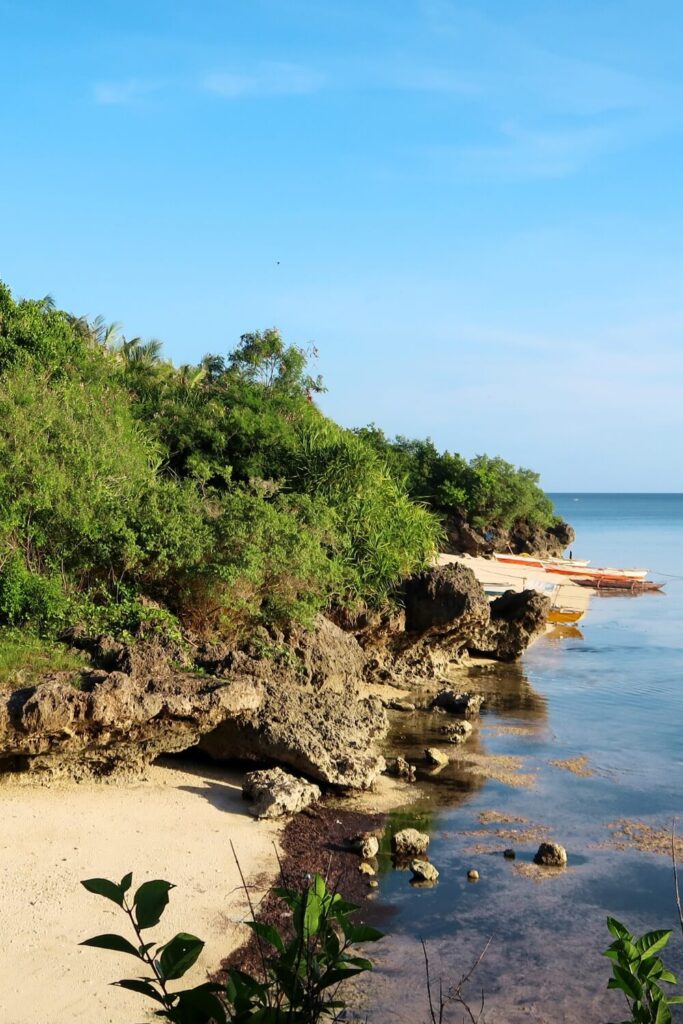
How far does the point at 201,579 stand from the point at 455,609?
851 cm

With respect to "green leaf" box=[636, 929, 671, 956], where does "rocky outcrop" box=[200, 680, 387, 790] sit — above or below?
below

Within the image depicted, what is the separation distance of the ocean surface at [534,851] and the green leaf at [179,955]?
140 inches

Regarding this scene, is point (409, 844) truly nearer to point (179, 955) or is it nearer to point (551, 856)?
point (551, 856)

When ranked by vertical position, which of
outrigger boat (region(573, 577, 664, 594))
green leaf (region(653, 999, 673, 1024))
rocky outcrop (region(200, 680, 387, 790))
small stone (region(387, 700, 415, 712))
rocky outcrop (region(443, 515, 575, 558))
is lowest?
small stone (region(387, 700, 415, 712))

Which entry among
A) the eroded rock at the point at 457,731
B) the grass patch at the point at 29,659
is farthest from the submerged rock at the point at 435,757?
the grass patch at the point at 29,659

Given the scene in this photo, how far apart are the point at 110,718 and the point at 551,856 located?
6.09 metres

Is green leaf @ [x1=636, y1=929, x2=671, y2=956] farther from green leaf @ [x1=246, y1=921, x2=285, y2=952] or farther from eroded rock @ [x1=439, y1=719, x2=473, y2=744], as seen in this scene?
eroded rock @ [x1=439, y1=719, x2=473, y2=744]

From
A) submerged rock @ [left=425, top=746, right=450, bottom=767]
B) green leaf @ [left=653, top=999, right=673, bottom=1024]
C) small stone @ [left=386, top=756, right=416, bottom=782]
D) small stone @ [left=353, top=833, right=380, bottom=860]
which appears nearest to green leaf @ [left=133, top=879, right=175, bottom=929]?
green leaf @ [left=653, top=999, right=673, bottom=1024]

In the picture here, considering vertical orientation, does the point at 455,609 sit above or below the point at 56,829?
above

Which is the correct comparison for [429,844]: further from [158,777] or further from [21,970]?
[21,970]

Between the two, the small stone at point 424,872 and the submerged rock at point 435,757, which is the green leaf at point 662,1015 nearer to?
the small stone at point 424,872

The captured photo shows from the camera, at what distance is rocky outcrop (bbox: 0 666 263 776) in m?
12.1

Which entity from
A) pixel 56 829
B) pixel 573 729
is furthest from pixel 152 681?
pixel 573 729

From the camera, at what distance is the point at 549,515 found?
60.6 metres
